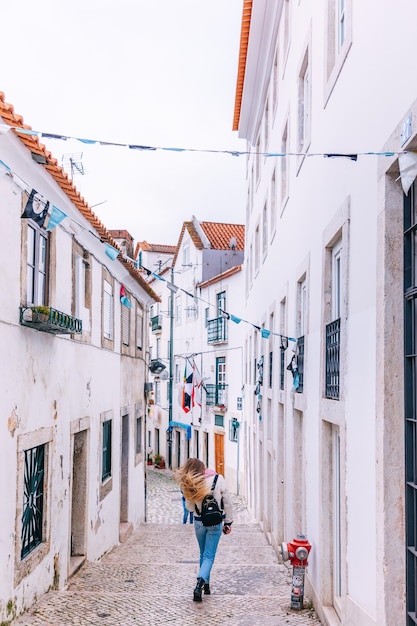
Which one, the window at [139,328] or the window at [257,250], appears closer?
the window at [139,328]

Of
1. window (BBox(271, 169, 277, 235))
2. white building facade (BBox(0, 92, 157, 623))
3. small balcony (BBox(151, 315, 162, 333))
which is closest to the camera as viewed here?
white building facade (BBox(0, 92, 157, 623))

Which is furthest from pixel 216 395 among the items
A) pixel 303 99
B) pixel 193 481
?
pixel 193 481

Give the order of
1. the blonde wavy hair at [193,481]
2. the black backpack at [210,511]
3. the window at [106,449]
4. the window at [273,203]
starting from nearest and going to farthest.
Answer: the blonde wavy hair at [193,481], the black backpack at [210,511], the window at [106,449], the window at [273,203]

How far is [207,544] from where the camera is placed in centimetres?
682

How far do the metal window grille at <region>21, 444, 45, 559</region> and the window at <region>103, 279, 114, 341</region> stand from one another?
424 cm

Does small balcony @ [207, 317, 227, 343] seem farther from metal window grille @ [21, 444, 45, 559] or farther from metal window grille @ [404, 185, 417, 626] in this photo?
metal window grille @ [404, 185, 417, 626]

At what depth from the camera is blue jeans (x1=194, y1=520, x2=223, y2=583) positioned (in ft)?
22.2

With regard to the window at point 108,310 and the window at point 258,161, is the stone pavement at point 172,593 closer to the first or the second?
the window at point 108,310

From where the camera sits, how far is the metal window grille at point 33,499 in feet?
22.2

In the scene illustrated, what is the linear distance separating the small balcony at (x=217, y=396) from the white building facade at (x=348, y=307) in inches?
623

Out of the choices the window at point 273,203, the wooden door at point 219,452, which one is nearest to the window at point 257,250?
the window at point 273,203

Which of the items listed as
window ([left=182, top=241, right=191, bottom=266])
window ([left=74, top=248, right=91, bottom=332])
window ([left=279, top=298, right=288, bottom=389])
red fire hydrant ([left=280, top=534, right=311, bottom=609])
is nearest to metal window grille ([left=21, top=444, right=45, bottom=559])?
window ([left=74, top=248, right=91, bottom=332])

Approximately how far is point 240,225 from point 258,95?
19.2 meters

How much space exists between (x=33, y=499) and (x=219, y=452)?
72.1 ft
